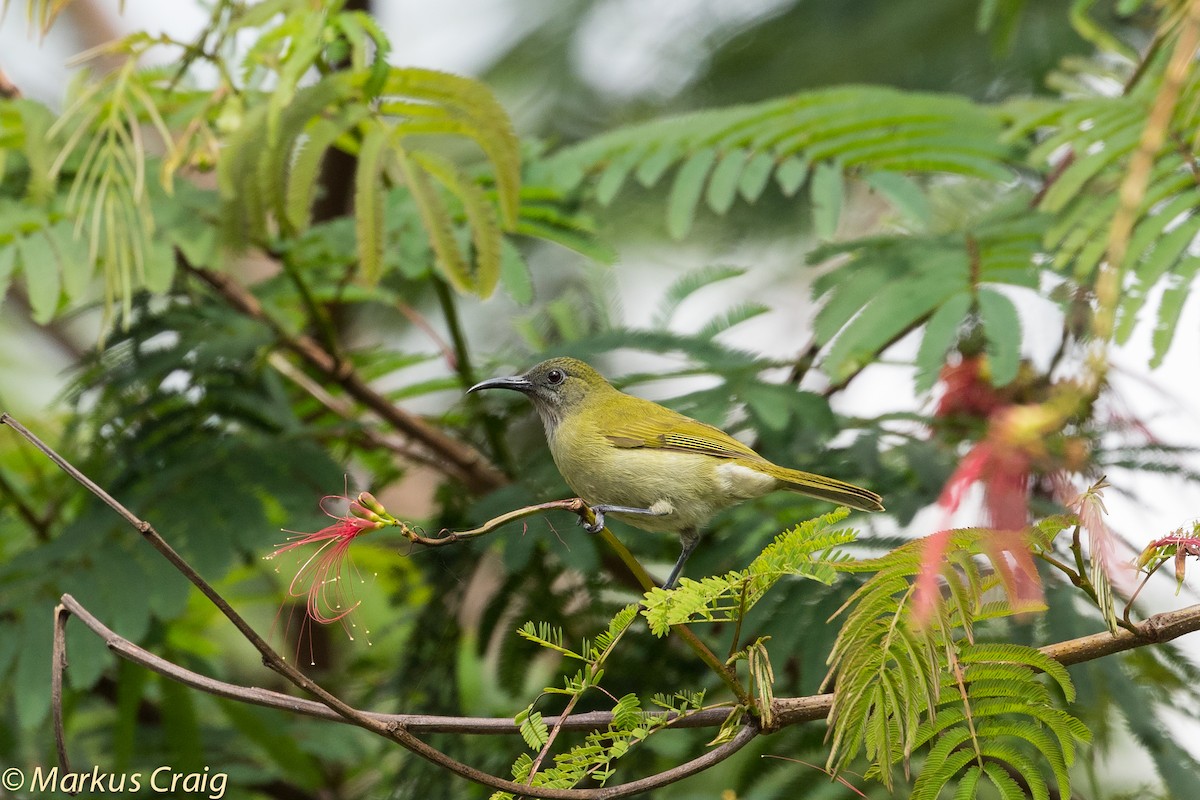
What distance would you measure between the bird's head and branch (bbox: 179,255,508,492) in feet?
1.93

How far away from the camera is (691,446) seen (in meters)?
3.01

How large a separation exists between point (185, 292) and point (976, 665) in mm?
2826

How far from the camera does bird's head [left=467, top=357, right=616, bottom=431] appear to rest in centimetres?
338

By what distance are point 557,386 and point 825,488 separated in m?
0.96

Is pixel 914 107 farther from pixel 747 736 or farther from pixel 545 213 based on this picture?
pixel 747 736

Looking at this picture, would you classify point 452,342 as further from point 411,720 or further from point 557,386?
point 411,720

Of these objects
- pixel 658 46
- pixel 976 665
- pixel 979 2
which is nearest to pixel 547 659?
pixel 976 665

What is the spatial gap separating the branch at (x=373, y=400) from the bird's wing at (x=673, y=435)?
0.95 m

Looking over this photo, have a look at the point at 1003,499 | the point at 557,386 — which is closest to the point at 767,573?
the point at 1003,499

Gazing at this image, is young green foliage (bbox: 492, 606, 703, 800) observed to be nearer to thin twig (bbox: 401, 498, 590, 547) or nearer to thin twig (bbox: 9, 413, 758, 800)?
thin twig (bbox: 9, 413, 758, 800)


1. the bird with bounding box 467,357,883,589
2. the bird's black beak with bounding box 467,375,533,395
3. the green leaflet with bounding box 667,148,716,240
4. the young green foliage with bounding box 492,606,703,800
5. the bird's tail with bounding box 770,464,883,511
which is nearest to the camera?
the young green foliage with bounding box 492,606,703,800

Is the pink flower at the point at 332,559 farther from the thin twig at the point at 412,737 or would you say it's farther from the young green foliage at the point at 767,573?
the young green foliage at the point at 767,573

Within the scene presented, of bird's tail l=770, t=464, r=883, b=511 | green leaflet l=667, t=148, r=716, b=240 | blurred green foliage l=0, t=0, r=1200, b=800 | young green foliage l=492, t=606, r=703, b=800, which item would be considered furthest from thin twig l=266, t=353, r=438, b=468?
young green foliage l=492, t=606, r=703, b=800

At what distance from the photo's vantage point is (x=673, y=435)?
10.1ft
